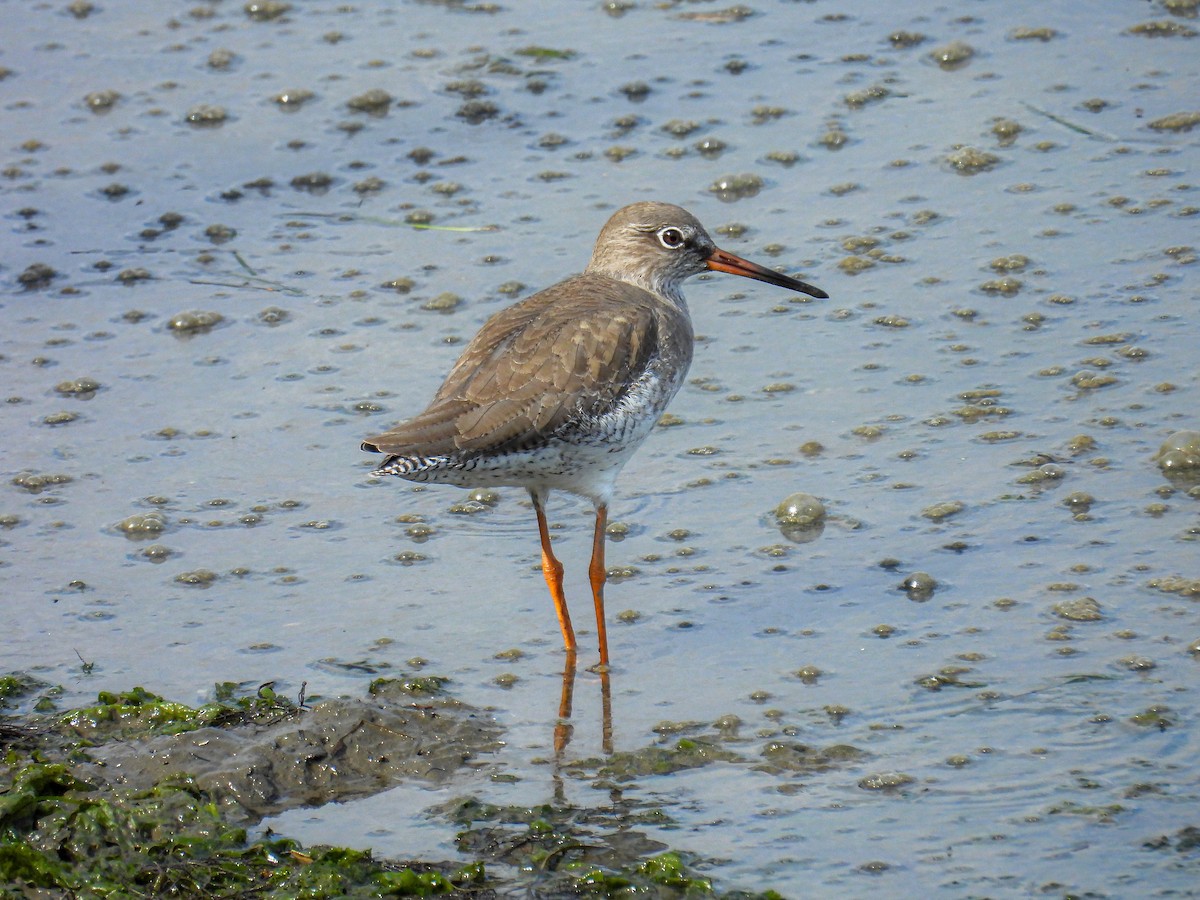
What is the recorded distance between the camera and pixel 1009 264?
780 centimetres

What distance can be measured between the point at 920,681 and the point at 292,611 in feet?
7.52

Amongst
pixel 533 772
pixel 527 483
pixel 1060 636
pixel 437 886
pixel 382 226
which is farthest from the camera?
pixel 382 226

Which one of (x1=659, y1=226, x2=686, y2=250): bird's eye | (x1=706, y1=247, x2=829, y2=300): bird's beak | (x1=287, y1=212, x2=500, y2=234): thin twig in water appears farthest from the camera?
(x1=287, y1=212, x2=500, y2=234): thin twig in water

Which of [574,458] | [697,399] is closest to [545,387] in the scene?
[574,458]

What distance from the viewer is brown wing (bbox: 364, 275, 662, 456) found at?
221 inches

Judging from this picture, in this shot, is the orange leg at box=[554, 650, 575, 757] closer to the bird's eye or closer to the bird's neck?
the bird's neck

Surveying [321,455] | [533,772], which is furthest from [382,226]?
[533,772]

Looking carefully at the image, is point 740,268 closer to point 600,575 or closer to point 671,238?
point 671,238

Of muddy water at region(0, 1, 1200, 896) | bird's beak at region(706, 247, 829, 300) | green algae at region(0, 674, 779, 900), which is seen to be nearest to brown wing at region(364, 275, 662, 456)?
bird's beak at region(706, 247, 829, 300)

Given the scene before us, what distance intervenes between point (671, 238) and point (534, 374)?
1236mm

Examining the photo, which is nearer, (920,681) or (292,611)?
(920,681)

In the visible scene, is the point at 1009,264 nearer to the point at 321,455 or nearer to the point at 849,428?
the point at 849,428

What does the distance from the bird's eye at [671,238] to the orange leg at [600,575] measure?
4.02ft

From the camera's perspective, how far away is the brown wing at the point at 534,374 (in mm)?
5625
